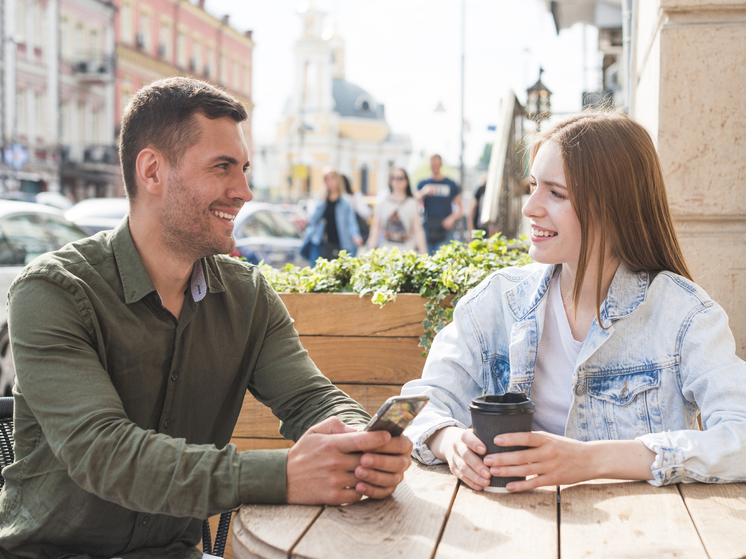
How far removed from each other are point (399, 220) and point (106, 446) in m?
7.06

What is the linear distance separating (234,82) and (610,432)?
184 feet

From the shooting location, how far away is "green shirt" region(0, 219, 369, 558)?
1.60 m

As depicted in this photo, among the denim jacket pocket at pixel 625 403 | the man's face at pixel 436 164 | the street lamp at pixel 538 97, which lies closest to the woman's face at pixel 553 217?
the denim jacket pocket at pixel 625 403

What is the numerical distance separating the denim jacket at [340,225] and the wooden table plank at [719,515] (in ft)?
22.9

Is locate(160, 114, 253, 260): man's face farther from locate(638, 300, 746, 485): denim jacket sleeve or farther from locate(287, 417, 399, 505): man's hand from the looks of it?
locate(638, 300, 746, 485): denim jacket sleeve

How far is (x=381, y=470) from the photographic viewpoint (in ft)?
5.32

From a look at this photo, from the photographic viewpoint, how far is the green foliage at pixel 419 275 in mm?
3059

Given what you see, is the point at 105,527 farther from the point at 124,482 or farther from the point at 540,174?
the point at 540,174

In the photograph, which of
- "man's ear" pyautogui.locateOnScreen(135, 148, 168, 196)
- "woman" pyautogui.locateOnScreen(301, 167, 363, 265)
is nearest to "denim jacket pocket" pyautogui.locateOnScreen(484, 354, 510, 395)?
"man's ear" pyautogui.locateOnScreen(135, 148, 168, 196)

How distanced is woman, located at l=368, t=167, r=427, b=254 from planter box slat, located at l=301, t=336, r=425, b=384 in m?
5.26

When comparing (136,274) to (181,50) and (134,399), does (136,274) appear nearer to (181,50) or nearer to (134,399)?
(134,399)

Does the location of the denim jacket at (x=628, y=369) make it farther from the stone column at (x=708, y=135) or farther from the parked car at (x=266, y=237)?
the parked car at (x=266, y=237)

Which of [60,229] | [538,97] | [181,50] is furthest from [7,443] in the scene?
[181,50]

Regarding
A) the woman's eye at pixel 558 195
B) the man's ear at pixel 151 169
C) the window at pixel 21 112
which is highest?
the window at pixel 21 112
